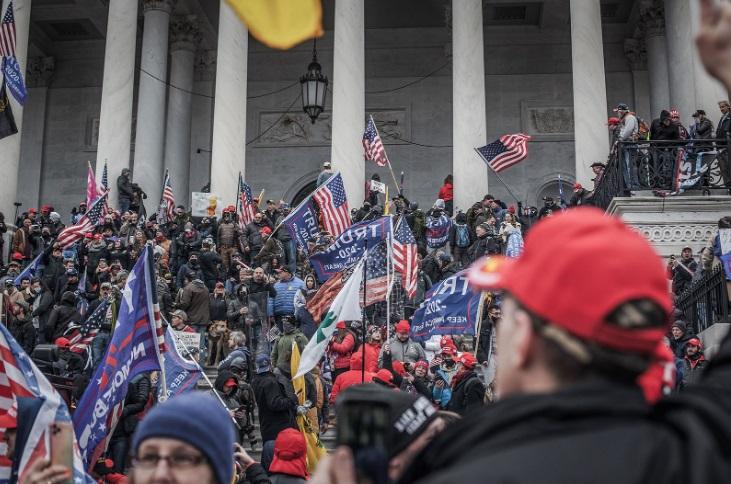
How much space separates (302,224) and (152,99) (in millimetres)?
16384

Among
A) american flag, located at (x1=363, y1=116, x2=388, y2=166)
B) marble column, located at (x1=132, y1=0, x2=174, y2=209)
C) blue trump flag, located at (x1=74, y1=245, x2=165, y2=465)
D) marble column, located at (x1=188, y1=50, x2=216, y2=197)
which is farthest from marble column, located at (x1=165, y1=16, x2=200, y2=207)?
blue trump flag, located at (x1=74, y1=245, x2=165, y2=465)

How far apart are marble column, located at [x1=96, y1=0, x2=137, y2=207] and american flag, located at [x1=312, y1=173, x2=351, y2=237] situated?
1104 centimetres

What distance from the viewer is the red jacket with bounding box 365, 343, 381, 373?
13.7 metres

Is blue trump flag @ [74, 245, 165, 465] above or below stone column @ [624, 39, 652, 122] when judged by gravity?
below

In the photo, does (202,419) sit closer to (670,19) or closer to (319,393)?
(319,393)

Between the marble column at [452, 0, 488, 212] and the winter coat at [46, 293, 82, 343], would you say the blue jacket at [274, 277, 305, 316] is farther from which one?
the marble column at [452, 0, 488, 212]

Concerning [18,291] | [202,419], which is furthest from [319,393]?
[202,419]

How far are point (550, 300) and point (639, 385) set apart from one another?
237 millimetres

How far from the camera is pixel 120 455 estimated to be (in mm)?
11367

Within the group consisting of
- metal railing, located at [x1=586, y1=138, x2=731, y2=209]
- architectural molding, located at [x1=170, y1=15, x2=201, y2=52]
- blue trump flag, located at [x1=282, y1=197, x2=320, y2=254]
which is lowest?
blue trump flag, located at [x1=282, y1=197, x2=320, y2=254]

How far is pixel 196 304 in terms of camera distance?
1728cm

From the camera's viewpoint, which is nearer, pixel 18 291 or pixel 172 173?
pixel 18 291

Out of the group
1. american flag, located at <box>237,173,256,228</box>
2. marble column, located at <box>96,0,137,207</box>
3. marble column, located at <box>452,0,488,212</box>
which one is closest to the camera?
american flag, located at <box>237,173,256,228</box>

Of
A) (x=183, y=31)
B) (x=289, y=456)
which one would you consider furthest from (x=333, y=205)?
(x=183, y=31)
